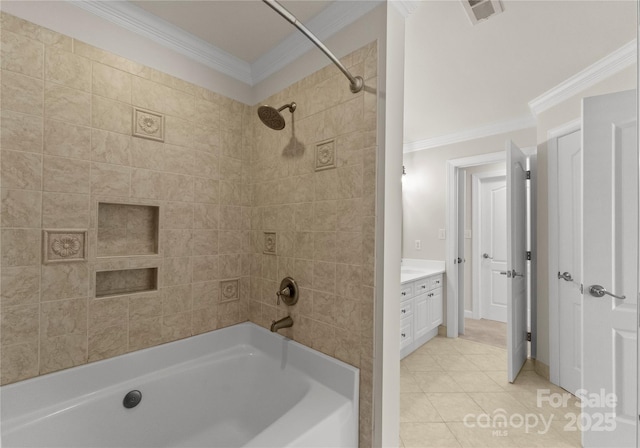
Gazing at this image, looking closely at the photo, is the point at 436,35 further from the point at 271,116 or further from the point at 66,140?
the point at 66,140

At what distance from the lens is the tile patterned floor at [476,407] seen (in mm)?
1754

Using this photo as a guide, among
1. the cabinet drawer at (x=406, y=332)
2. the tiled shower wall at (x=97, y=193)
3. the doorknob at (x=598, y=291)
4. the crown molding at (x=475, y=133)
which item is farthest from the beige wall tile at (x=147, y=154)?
the doorknob at (x=598, y=291)

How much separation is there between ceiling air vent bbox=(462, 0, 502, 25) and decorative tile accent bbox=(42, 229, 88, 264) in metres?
2.21

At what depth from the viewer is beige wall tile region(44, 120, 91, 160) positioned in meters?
1.23

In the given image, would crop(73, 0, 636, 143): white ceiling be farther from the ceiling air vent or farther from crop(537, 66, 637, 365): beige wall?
crop(537, 66, 637, 365): beige wall

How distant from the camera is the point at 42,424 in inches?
45.2

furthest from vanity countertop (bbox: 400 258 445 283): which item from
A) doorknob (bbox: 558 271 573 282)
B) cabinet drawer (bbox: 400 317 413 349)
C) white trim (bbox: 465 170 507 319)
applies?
white trim (bbox: 465 170 507 319)

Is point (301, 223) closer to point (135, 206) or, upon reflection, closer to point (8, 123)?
point (135, 206)

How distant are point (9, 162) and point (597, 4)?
113 inches

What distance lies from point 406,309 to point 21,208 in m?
2.79

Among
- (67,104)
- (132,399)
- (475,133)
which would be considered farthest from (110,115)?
(475,133)

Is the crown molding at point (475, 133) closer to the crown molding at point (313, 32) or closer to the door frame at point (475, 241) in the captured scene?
the door frame at point (475, 241)

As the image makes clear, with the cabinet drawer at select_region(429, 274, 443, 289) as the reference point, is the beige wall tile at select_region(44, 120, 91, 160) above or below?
above

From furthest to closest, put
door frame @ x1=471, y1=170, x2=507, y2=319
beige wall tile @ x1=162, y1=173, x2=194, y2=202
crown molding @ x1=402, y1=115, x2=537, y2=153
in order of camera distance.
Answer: door frame @ x1=471, y1=170, x2=507, y2=319 → crown molding @ x1=402, y1=115, x2=537, y2=153 → beige wall tile @ x1=162, y1=173, x2=194, y2=202
